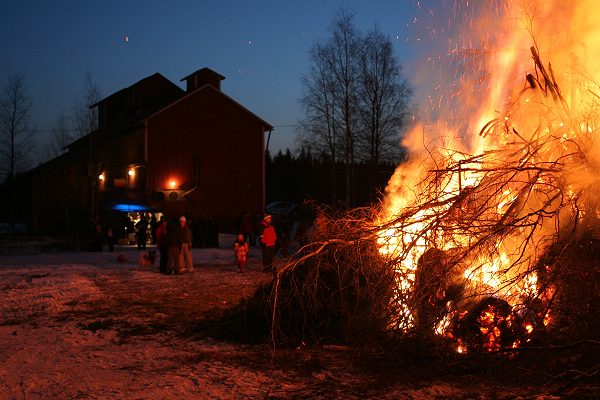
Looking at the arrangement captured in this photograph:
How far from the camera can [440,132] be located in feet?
34.7

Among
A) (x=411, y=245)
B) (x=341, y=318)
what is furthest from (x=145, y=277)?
(x=411, y=245)

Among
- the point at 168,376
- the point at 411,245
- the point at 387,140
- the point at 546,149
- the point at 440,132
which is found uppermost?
the point at 387,140

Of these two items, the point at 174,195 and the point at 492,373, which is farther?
the point at 174,195

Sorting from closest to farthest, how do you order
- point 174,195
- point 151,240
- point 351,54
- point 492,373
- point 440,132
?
point 492,373 < point 440,132 < point 151,240 < point 351,54 < point 174,195

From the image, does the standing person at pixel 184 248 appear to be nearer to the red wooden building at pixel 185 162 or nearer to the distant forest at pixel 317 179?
the distant forest at pixel 317 179

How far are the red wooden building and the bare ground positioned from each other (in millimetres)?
21688

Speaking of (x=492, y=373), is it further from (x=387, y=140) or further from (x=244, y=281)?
(x=387, y=140)

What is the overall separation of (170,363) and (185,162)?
28321 millimetres

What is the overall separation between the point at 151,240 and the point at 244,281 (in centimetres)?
1366

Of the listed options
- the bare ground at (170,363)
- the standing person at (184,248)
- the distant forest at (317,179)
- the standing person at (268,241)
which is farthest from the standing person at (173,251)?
the distant forest at (317,179)

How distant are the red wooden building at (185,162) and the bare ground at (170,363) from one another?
2169 cm

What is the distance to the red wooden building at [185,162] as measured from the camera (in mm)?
34281

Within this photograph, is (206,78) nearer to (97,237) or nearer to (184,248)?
(97,237)

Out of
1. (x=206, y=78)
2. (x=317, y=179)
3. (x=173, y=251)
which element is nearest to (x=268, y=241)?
(x=173, y=251)
